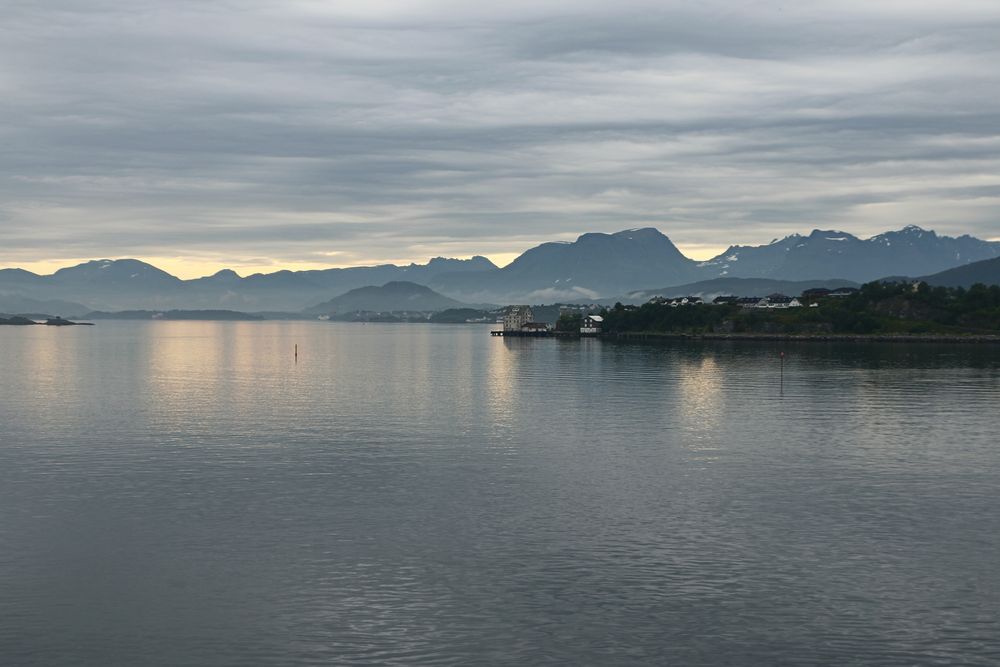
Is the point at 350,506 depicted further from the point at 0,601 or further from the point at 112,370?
the point at 112,370

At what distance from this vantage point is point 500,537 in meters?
44.2

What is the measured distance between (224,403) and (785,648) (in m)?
84.1

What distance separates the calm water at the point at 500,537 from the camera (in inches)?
1252

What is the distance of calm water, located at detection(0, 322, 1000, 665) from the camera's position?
3180cm

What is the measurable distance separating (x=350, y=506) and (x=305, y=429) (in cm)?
3264

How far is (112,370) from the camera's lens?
527 feet

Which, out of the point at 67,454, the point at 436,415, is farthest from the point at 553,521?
the point at 436,415

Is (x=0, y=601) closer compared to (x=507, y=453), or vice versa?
(x=0, y=601)

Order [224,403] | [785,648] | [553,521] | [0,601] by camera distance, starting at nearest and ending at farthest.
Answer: [785,648] < [0,601] < [553,521] < [224,403]

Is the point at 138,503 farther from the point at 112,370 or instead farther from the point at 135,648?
the point at 112,370

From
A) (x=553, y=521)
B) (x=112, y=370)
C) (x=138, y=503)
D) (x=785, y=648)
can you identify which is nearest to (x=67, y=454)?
(x=138, y=503)

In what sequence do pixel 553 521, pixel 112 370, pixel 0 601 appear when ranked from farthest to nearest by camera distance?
pixel 112 370, pixel 553 521, pixel 0 601

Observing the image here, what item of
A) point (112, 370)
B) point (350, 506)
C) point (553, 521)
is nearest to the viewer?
point (553, 521)

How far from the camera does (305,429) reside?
82062mm
